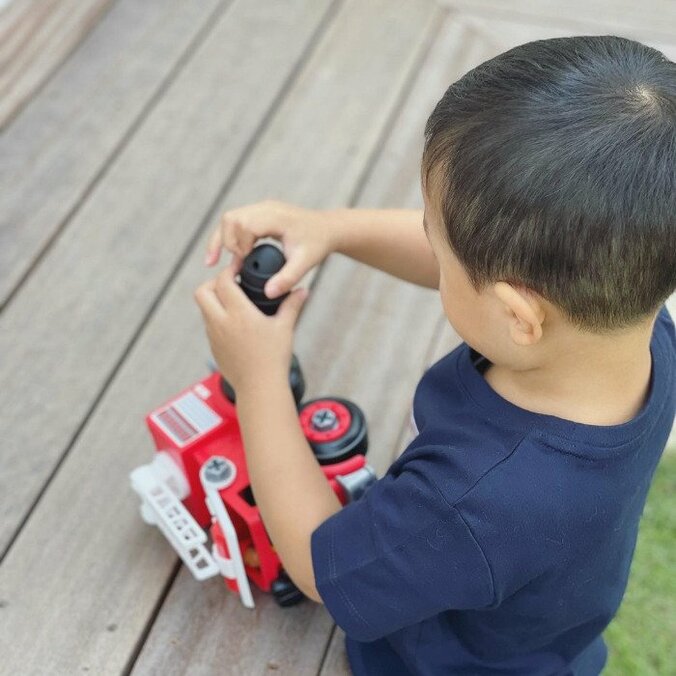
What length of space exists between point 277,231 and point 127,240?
528 mm

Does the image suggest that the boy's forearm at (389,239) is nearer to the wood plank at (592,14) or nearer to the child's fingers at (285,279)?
the child's fingers at (285,279)

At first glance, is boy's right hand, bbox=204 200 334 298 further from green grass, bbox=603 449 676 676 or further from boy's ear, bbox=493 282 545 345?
green grass, bbox=603 449 676 676

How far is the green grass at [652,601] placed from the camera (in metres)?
1.18

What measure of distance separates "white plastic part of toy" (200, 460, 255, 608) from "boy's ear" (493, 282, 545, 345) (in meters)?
0.45

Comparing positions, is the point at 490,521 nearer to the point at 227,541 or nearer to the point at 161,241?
the point at 227,541

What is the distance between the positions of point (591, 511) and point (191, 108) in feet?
4.03

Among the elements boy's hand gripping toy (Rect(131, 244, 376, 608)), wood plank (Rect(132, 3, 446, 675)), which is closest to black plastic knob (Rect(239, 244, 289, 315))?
boy's hand gripping toy (Rect(131, 244, 376, 608))

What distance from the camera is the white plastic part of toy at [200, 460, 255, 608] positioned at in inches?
39.1

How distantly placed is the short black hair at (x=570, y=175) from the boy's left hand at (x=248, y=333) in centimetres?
30

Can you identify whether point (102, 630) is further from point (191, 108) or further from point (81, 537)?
point (191, 108)

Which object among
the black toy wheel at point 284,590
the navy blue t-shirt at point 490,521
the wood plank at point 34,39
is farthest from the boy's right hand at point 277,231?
the wood plank at point 34,39

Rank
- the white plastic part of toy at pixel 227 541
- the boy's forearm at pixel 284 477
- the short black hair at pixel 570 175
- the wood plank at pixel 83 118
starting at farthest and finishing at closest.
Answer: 1. the wood plank at pixel 83 118
2. the white plastic part of toy at pixel 227 541
3. the boy's forearm at pixel 284 477
4. the short black hair at pixel 570 175

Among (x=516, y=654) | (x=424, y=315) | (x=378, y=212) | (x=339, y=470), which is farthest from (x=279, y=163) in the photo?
(x=516, y=654)

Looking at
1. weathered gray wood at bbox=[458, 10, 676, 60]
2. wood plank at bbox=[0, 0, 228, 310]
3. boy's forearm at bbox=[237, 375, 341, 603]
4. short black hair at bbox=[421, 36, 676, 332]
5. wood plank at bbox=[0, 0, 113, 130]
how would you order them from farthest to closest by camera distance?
1. weathered gray wood at bbox=[458, 10, 676, 60]
2. wood plank at bbox=[0, 0, 113, 130]
3. wood plank at bbox=[0, 0, 228, 310]
4. boy's forearm at bbox=[237, 375, 341, 603]
5. short black hair at bbox=[421, 36, 676, 332]
